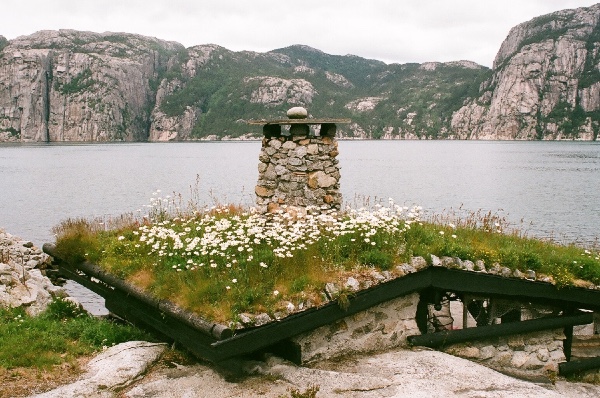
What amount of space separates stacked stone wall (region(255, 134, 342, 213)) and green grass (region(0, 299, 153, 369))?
13.8ft

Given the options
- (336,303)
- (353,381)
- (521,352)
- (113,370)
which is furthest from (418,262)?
(113,370)

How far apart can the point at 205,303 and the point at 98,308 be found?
10925mm

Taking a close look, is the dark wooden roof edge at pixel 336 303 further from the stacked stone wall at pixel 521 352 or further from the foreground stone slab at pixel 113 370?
the stacked stone wall at pixel 521 352

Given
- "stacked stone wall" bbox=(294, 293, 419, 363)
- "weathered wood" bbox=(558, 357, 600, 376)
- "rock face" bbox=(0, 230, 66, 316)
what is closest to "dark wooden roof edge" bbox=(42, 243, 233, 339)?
"rock face" bbox=(0, 230, 66, 316)

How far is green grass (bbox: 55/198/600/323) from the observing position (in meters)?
8.30

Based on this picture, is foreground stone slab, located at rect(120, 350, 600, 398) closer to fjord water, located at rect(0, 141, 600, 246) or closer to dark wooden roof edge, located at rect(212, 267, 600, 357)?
dark wooden roof edge, located at rect(212, 267, 600, 357)

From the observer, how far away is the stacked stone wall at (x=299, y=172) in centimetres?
1162

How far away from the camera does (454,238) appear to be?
433 inches

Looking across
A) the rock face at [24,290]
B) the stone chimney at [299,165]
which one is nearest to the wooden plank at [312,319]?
the stone chimney at [299,165]

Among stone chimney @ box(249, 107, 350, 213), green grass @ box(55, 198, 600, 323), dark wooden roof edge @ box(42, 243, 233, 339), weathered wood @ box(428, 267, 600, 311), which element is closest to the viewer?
dark wooden roof edge @ box(42, 243, 233, 339)

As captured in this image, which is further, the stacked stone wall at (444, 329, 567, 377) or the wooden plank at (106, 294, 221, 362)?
the stacked stone wall at (444, 329, 567, 377)

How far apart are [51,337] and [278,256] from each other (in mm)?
4048

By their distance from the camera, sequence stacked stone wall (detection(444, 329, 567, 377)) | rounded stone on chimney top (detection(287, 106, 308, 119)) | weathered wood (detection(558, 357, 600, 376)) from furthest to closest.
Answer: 1. rounded stone on chimney top (detection(287, 106, 308, 119))
2. weathered wood (detection(558, 357, 600, 376))
3. stacked stone wall (detection(444, 329, 567, 377))

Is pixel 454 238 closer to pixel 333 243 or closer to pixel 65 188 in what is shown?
pixel 333 243
